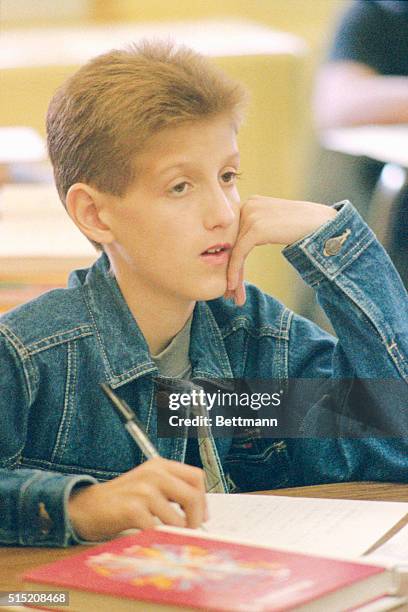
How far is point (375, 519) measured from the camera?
2.66ft

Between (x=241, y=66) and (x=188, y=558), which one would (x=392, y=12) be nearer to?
(x=241, y=66)

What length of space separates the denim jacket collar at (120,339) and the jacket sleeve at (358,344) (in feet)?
0.39

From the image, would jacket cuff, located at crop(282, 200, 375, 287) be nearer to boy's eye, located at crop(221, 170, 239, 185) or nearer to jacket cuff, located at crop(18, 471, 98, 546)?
boy's eye, located at crop(221, 170, 239, 185)

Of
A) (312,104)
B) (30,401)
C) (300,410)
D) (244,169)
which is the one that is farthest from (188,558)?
(312,104)

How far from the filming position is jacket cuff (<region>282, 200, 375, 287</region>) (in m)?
1.02

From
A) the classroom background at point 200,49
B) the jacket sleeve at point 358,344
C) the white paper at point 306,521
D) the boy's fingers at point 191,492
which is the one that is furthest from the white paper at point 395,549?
the classroom background at point 200,49

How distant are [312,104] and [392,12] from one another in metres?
0.31

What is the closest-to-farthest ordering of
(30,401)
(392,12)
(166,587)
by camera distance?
(166,587) < (30,401) < (392,12)

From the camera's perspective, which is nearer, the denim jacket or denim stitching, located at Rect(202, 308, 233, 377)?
the denim jacket

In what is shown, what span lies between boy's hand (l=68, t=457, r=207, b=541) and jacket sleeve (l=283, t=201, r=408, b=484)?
0.29 m

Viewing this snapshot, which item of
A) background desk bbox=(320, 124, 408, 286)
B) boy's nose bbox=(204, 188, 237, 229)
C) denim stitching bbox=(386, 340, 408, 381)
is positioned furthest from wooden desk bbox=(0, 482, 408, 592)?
background desk bbox=(320, 124, 408, 286)

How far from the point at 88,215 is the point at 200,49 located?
3.85ft

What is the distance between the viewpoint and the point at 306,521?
31.9 inches

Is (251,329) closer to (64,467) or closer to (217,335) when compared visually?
(217,335)
